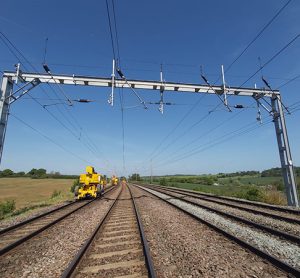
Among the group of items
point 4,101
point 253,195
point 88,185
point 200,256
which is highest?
point 4,101

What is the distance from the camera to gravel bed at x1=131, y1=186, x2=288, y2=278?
197 inches

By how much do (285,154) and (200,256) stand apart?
536 inches

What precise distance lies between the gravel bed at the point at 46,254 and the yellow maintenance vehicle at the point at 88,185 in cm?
1270

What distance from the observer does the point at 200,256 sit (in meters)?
5.97

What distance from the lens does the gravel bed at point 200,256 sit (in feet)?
16.4

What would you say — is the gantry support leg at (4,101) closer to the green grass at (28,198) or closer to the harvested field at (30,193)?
the green grass at (28,198)

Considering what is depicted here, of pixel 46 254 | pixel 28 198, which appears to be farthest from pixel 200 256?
pixel 28 198

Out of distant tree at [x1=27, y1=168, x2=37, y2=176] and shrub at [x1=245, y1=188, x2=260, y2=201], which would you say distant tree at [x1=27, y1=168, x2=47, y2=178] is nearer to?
distant tree at [x1=27, y1=168, x2=37, y2=176]

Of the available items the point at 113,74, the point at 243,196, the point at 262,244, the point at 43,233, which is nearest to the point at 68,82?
the point at 113,74

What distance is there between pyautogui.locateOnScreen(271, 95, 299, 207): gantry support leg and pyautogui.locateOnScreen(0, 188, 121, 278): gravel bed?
13197mm

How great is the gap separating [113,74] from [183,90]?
4897 mm

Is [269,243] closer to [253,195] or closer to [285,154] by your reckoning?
[285,154]

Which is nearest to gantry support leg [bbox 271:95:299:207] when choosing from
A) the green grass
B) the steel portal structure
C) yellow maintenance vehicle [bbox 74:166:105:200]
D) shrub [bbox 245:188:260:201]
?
the steel portal structure

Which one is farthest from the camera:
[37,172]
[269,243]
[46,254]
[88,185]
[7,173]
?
[37,172]
